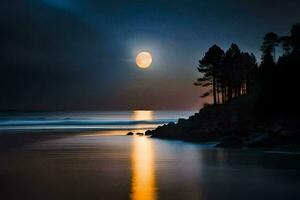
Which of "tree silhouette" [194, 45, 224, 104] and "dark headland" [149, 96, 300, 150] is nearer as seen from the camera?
"dark headland" [149, 96, 300, 150]

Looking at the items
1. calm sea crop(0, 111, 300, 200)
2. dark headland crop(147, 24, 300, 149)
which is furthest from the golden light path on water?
dark headland crop(147, 24, 300, 149)

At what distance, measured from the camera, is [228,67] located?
277 feet

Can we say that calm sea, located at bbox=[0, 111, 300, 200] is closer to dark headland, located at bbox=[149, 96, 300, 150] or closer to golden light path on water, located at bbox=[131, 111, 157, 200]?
golden light path on water, located at bbox=[131, 111, 157, 200]

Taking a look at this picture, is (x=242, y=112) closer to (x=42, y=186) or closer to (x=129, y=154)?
(x=129, y=154)

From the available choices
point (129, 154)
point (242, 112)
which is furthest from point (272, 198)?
point (242, 112)

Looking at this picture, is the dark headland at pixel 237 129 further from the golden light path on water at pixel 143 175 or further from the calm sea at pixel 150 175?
the golden light path on water at pixel 143 175

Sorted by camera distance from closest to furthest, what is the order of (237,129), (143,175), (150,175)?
(150,175) < (143,175) < (237,129)

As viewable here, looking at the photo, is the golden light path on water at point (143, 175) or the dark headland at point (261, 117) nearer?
A: the golden light path on water at point (143, 175)

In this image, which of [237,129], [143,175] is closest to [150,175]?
[143,175]

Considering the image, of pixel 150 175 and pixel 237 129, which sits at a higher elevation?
pixel 237 129

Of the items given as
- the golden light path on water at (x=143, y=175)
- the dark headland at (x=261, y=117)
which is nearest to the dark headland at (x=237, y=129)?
the dark headland at (x=261, y=117)

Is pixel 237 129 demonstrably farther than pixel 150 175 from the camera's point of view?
Yes

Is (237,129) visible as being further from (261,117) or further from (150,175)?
(150,175)

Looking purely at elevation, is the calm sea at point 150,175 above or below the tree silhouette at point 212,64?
below
